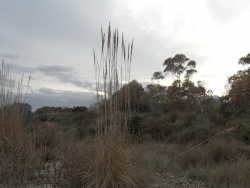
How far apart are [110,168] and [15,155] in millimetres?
1700

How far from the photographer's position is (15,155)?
5250mm

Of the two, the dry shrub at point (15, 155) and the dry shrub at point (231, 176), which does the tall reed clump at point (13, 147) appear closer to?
the dry shrub at point (15, 155)

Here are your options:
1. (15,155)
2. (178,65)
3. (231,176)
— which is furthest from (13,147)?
(178,65)

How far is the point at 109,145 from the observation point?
470 centimetres

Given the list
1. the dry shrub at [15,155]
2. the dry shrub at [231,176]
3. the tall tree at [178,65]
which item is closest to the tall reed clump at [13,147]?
the dry shrub at [15,155]

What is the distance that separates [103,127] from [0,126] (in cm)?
233

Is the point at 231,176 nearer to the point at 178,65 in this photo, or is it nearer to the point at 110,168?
the point at 110,168

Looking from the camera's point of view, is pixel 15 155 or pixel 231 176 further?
pixel 231 176

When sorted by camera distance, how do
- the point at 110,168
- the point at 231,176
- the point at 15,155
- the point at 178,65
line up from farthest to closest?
1. the point at 178,65
2. the point at 231,176
3. the point at 15,155
4. the point at 110,168

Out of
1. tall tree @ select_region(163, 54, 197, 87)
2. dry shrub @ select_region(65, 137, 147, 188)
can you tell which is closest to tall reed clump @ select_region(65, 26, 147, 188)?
dry shrub @ select_region(65, 137, 147, 188)

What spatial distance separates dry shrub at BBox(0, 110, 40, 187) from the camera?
14.6 ft

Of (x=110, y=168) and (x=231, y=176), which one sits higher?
(x=110, y=168)

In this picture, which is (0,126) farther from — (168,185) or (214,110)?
(214,110)

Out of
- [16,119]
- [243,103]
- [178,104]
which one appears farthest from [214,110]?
[16,119]
